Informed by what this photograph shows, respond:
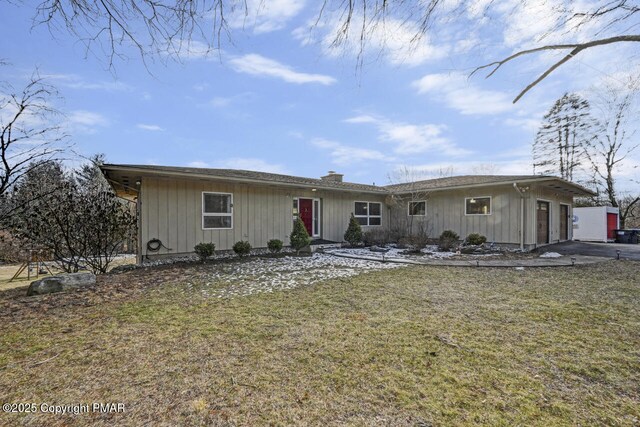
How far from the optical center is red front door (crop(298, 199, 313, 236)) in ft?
39.0

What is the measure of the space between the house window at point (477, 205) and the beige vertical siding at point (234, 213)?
5.46 metres

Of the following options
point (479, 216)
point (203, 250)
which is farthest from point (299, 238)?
point (479, 216)

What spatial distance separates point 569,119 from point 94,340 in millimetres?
25872

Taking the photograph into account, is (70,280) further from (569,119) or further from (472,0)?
(569,119)

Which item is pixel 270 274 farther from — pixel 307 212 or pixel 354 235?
pixel 354 235

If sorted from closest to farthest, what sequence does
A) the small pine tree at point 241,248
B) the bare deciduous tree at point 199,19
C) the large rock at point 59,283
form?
the bare deciduous tree at point 199,19, the large rock at point 59,283, the small pine tree at point 241,248

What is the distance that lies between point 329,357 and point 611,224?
63.5 feet

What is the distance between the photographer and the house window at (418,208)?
13.8 metres

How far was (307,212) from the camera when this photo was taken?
12.1 m

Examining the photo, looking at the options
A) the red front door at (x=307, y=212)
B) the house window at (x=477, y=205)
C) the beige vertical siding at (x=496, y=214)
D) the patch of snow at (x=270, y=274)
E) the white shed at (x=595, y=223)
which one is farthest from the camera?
the white shed at (x=595, y=223)

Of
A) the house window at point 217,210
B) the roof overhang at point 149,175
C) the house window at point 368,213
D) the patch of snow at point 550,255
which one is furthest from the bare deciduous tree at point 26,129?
the patch of snow at point 550,255

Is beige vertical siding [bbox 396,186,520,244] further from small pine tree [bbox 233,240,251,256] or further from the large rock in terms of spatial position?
the large rock

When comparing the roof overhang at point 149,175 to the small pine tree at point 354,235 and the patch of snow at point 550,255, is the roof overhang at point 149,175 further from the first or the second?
the patch of snow at point 550,255

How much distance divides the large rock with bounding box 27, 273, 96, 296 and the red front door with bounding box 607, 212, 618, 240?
69.4 feet
